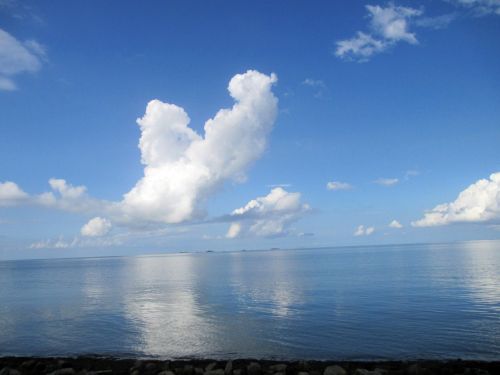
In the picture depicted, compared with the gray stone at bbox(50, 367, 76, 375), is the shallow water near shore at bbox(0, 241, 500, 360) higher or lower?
lower

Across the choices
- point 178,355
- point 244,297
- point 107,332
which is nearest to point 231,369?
point 178,355

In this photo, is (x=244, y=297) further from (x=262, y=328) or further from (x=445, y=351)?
(x=445, y=351)

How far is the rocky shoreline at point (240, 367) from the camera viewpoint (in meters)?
21.2

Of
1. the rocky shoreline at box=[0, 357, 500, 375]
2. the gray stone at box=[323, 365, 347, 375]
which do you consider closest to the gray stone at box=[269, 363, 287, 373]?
the rocky shoreline at box=[0, 357, 500, 375]

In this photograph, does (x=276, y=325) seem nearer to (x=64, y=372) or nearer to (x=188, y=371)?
(x=188, y=371)

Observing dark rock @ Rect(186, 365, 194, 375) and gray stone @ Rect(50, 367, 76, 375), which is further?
gray stone @ Rect(50, 367, 76, 375)

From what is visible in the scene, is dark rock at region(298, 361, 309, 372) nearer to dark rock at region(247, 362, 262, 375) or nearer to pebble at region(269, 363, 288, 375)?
pebble at region(269, 363, 288, 375)

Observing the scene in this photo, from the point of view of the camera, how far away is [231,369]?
74.2 feet

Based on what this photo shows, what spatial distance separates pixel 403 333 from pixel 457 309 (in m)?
12.8

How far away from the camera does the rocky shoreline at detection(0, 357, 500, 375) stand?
21.2 meters

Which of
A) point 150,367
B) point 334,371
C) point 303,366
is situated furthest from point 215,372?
point 334,371

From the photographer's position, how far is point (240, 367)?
23.5 metres

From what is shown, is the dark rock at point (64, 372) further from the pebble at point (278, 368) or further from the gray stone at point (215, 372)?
the pebble at point (278, 368)

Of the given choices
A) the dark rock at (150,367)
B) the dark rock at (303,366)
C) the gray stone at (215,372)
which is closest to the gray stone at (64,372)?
the dark rock at (150,367)
